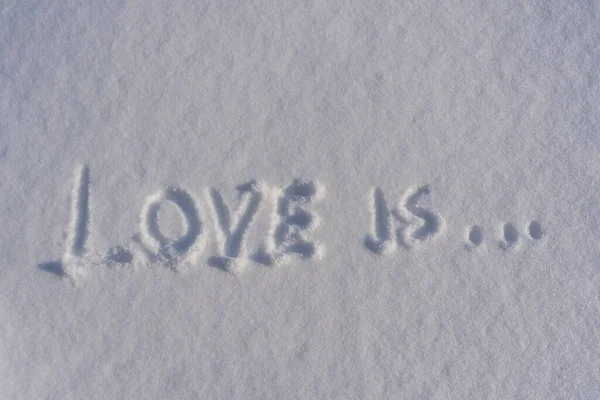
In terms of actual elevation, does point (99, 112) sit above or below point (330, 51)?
below

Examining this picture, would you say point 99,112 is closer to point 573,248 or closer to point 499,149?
point 499,149

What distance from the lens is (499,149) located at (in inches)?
31.4

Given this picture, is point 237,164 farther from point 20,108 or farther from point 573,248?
point 573,248

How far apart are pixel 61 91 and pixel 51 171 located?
0.14m

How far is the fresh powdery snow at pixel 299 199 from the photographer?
0.75 meters

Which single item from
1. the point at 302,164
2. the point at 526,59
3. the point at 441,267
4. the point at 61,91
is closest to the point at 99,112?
the point at 61,91

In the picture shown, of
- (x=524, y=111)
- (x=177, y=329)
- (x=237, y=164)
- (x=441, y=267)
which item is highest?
(x=524, y=111)

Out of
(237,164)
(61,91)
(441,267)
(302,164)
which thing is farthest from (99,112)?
(441,267)

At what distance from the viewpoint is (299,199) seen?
0.79 m

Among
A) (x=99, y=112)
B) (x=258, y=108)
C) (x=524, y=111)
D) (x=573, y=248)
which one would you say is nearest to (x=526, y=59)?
(x=524, y=111)

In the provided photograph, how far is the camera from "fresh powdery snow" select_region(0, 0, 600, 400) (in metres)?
0.75

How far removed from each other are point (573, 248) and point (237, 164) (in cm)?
55

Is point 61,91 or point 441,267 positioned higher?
point 61,91

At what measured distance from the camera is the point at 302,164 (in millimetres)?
796
